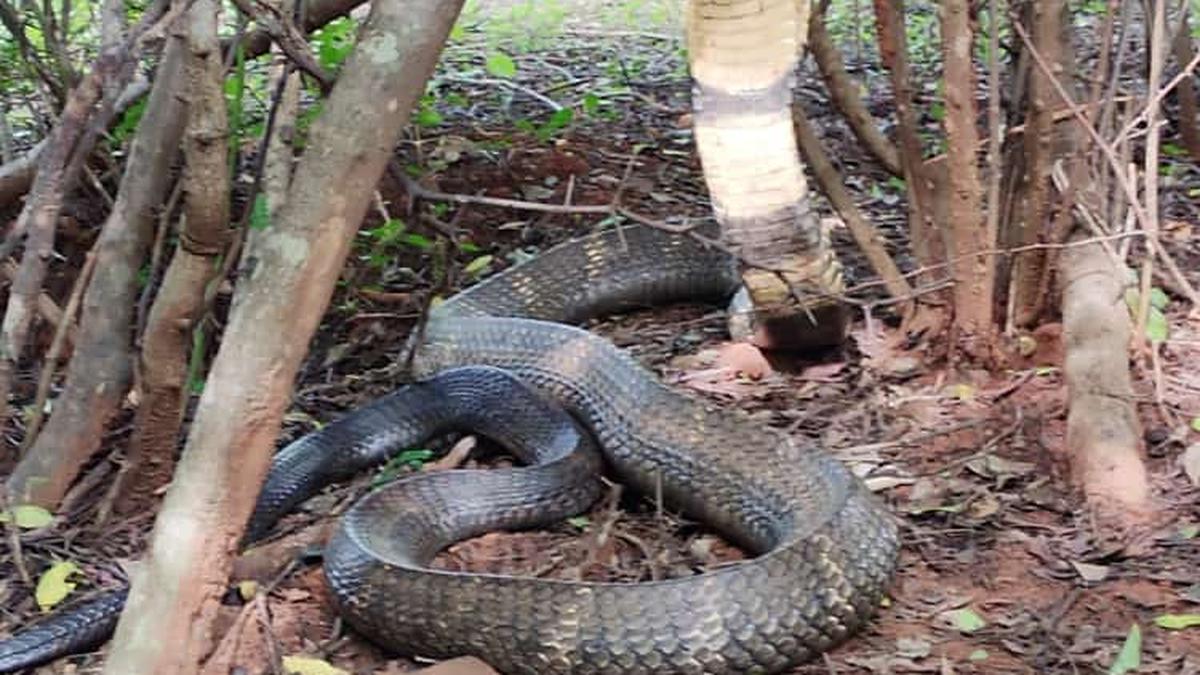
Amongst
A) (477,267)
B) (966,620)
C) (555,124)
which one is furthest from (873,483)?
(555,124)

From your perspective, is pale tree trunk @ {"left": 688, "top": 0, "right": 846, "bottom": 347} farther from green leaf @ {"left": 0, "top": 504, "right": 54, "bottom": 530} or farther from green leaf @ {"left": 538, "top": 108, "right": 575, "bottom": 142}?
green leaf @ {"left": 538, "top": 108, "right": 575, "bottom": 142}

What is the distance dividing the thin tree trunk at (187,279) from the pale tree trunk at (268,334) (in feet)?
3.11

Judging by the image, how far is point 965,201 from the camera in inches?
193

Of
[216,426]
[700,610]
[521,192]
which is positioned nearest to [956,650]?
[700,610]

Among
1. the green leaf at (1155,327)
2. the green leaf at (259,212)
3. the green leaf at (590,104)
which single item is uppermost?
the green leaf at (259,212)


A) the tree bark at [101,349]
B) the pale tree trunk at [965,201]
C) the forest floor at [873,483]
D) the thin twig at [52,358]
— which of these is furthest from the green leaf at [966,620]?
the thin twig at [52,358]

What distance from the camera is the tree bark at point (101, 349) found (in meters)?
4.65

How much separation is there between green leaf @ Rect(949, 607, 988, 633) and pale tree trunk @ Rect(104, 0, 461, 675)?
1847mm

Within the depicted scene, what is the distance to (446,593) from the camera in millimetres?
3936

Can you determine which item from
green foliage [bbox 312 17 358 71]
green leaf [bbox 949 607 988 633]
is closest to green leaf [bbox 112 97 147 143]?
green foliage [bbox 312 17 358 71]

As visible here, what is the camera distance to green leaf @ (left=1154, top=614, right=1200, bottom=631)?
3762 mm

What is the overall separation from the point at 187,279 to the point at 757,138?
5.79 feet

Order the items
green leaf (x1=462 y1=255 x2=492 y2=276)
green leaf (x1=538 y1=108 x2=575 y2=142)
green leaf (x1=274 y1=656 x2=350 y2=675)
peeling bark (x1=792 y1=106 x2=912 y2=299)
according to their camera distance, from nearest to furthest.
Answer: green leaf (x1=274 y1=656 x2=350 y2=675) < peeling bark (x1=792 y1=106 x2=912 y2=299) < green leaf (x1=462 y1=255 x2=492 y2=276) < green leaf (x1=538 y1=108 x2=575 y2=142)

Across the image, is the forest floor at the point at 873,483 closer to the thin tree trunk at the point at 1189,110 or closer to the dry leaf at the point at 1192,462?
the dry leaf at the point at 1192,462
